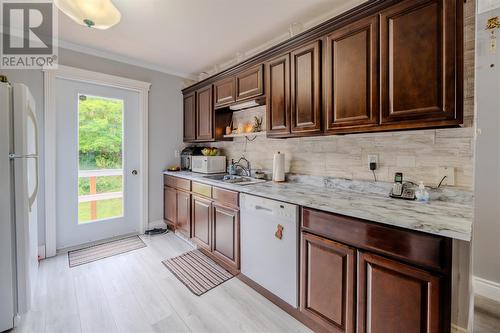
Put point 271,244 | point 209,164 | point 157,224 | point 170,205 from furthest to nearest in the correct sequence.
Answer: point 157,224 → point 170,205 → point 209,164 → point 271,244

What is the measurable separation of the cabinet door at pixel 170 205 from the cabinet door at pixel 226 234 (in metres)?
1.10

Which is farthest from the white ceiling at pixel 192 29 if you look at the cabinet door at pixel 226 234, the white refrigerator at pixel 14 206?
the cabinet door at pixel 226 234

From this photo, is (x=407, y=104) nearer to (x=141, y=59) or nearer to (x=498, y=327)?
(x=498, y=327)

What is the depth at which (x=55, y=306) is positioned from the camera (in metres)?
1.84

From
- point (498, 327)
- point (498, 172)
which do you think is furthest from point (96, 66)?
point (498, 327)

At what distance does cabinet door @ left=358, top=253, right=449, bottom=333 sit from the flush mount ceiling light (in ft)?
7.26

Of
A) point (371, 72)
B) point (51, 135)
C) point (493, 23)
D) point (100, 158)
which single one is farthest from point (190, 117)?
point (493, 23)

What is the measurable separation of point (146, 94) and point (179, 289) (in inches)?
106

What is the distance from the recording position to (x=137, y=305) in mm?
1871

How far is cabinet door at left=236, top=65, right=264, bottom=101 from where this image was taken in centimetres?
239

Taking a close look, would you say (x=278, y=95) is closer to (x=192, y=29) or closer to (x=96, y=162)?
(x=192, y=29)

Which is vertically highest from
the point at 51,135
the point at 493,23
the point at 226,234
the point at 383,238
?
the point at 493,23

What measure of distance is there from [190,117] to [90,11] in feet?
7.13

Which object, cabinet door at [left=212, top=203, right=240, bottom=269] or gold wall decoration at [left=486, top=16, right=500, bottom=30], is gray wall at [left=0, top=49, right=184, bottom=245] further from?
gold wall decoration at [left=486, top=16, right=500, bottom=30]
